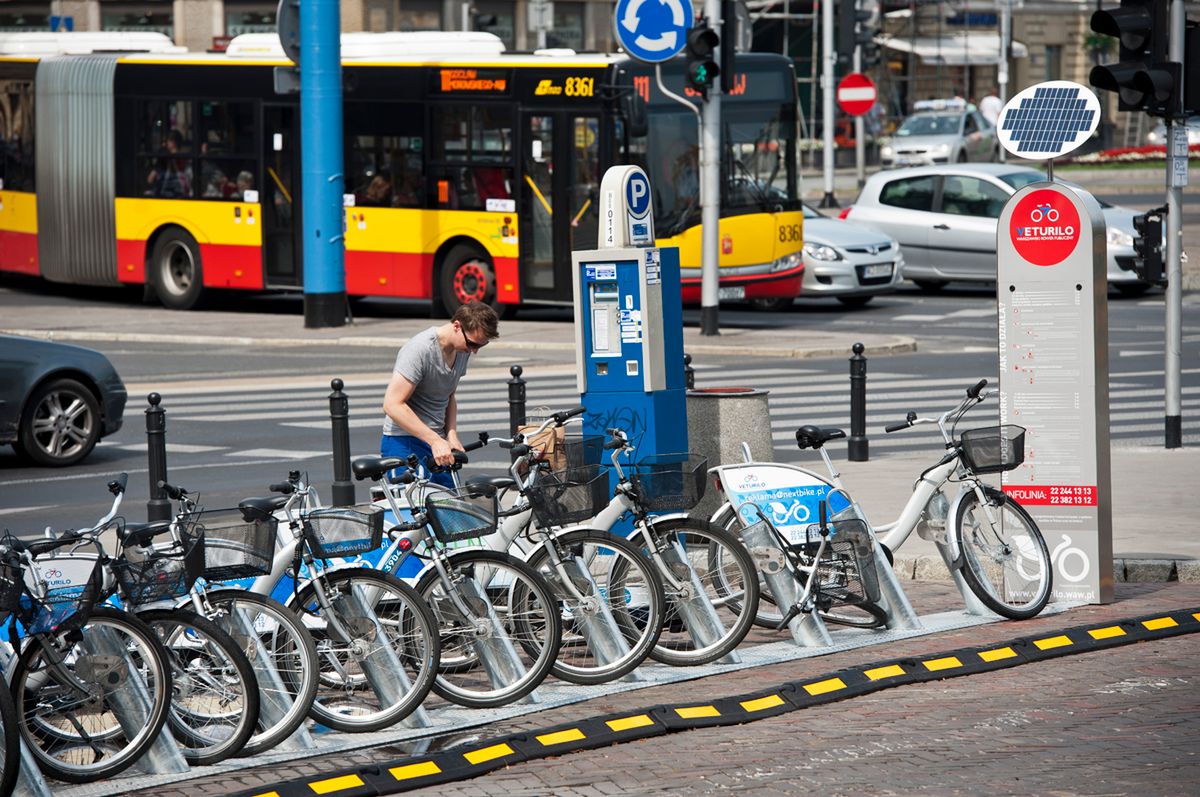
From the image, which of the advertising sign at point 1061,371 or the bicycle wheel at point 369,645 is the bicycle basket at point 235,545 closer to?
the bicycle wheel at point 369,645

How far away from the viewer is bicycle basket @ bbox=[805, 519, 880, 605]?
8.71 m

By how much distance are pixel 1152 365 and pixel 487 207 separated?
818cm

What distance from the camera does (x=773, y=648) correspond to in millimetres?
8711

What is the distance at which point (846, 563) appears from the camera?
345 inches

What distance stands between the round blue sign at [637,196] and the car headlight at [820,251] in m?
15.6

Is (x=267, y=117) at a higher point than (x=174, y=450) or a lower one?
higher

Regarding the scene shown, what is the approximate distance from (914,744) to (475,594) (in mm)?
1767

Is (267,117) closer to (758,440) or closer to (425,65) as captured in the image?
(425,65)

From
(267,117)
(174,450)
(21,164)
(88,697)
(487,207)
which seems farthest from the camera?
(21,164)

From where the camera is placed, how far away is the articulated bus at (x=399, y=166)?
23.4 meters

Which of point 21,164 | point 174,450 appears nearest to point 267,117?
point 21,164

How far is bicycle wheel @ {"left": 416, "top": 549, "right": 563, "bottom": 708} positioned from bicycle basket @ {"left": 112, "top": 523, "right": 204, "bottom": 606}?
106 cm

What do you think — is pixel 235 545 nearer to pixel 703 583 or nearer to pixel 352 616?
pixel 352 616

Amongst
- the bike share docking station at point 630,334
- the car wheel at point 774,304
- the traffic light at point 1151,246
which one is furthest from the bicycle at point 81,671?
the car wheel at point 774,304
